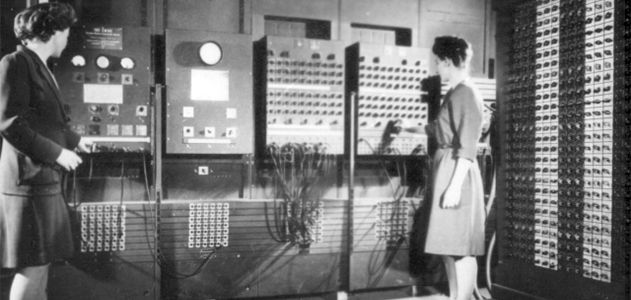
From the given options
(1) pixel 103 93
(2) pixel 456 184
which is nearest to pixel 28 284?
(1) pixel 103 93

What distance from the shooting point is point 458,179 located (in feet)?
9.01

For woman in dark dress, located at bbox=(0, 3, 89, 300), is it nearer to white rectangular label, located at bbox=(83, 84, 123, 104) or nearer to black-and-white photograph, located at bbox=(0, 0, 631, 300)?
black-and-white photograph, located at bbox=(0, 0, 631, 300)

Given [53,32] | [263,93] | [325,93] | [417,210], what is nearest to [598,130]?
[417,210]

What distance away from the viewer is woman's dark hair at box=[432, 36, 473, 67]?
2861 millimetres

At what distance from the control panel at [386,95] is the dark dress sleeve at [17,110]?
1.98m

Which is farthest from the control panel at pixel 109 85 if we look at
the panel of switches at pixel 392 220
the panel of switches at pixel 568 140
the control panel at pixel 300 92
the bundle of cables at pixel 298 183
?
the panel of switches at pixel 568 140

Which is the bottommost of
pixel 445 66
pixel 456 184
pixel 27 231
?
pixel 27 231

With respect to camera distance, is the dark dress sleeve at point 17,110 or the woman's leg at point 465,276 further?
A: the woman's leg at point 465,276

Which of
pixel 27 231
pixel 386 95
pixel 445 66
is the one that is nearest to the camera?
pixel 27 231

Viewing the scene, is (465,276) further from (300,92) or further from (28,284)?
(28,284)

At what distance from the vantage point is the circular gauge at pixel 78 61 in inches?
122

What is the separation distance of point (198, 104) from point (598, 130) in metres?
2.24

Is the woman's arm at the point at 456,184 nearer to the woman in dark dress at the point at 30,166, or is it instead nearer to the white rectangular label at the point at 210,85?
the white rectangular label at the point at 210,85

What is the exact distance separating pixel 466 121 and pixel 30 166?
2.05 meters
